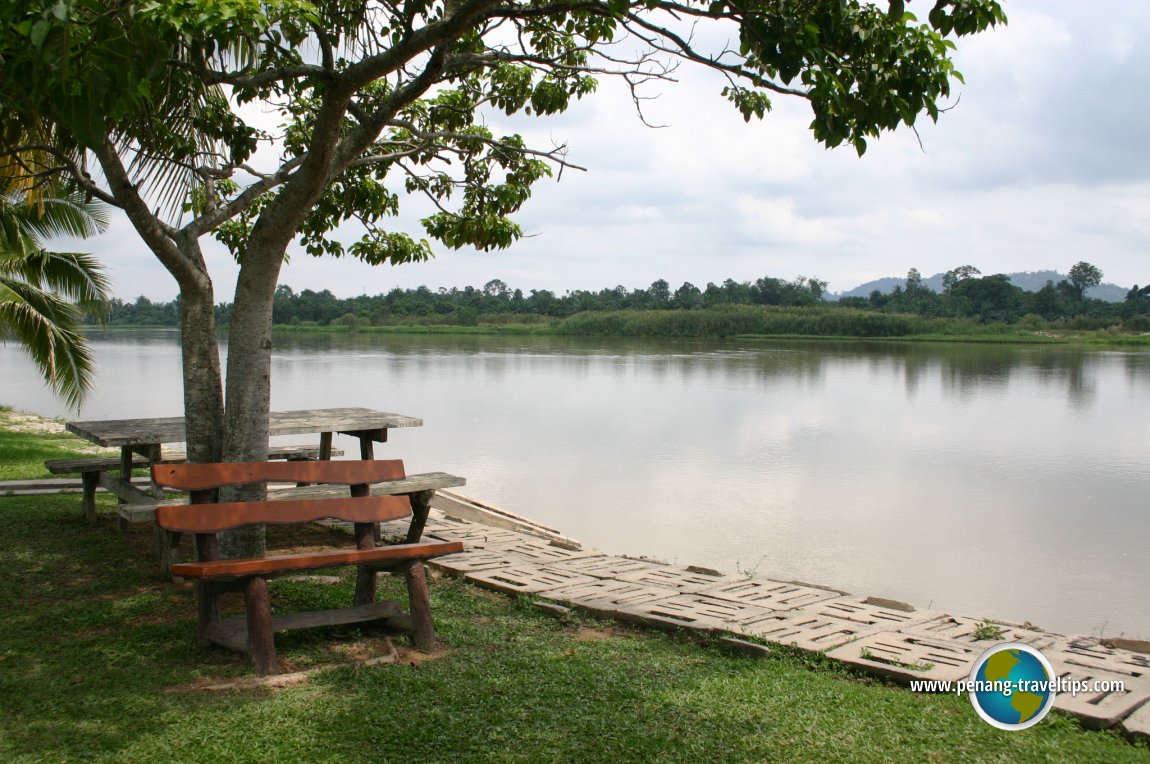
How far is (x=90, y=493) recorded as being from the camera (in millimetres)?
6852

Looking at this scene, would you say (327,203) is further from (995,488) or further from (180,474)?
(995,488)

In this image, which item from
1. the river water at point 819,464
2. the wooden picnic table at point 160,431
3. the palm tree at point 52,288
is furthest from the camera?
the palm tree at point 52,288

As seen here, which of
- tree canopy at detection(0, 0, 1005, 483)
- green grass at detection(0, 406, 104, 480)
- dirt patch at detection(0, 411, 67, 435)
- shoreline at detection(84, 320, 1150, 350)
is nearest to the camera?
tree canopy at detection(0, 0, 1005, 483)

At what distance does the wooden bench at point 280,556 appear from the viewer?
13.0 feet

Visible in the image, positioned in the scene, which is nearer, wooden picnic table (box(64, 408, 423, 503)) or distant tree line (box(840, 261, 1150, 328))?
wooden picnic table (box(64, 408, 423, 503))

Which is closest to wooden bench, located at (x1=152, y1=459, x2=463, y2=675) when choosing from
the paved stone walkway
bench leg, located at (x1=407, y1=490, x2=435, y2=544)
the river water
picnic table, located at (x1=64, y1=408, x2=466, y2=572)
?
picnic table, located at (x1=64, y1=408, x2=466, y2=572)

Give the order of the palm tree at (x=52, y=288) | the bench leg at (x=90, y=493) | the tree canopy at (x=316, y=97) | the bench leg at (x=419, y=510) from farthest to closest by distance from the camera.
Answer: the palm tree at (x=52, y=288)
the bench leg at (x=90, y=493)
the bench leg at (x=419, y=510)
the tree canopy at (x=316, y=97)

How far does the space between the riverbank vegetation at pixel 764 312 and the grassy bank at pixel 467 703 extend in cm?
6290

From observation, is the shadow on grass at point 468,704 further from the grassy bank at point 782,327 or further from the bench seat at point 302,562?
the grassy bank at point 782,327

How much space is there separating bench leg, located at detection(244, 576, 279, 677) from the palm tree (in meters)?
8.90

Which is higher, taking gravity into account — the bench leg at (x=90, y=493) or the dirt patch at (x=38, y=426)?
the bench leg at (x=90, y=493)

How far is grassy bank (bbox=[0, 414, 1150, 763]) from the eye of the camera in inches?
127

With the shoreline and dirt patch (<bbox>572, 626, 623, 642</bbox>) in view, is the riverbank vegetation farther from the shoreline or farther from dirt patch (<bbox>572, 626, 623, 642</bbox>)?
dirt patch (<bbox>572, 626, 623, 642</bbox>)

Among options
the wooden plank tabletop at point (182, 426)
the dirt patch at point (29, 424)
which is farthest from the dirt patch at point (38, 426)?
the wooden plank tabletop at point (182, 426)
